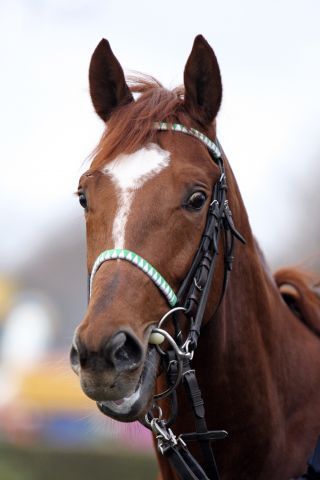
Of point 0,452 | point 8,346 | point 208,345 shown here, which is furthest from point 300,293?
point 8,346

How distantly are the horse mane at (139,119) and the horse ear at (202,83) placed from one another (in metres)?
0.07

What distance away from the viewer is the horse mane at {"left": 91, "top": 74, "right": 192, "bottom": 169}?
146 inches

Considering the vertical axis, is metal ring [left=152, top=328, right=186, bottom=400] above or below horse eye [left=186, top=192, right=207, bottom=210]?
below

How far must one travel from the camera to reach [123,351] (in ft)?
10.1

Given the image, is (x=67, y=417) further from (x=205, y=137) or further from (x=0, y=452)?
(x=205, y=137)

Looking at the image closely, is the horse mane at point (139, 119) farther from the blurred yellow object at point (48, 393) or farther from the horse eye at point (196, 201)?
the blurred yellow object at point (48, 393)

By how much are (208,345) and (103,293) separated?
88 centimetres

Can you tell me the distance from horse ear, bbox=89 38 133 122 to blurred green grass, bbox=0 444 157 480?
808 cm

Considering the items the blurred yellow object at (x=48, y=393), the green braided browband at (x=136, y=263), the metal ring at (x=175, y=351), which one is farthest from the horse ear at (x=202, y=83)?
the blurred yellow object at (x=48, y=393)

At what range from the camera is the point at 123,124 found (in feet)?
12.5

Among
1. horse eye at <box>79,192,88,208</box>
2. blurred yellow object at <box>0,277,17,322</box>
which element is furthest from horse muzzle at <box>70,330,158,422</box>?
blurred yellow object at <box>0,277,17,322</box>

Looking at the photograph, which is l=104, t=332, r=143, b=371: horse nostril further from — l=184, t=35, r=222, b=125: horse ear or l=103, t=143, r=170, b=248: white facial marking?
l=184, t=35, r=222, b=125: horse ear

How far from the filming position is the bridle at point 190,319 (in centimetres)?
338

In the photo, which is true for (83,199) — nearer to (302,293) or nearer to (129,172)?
(129,172)
